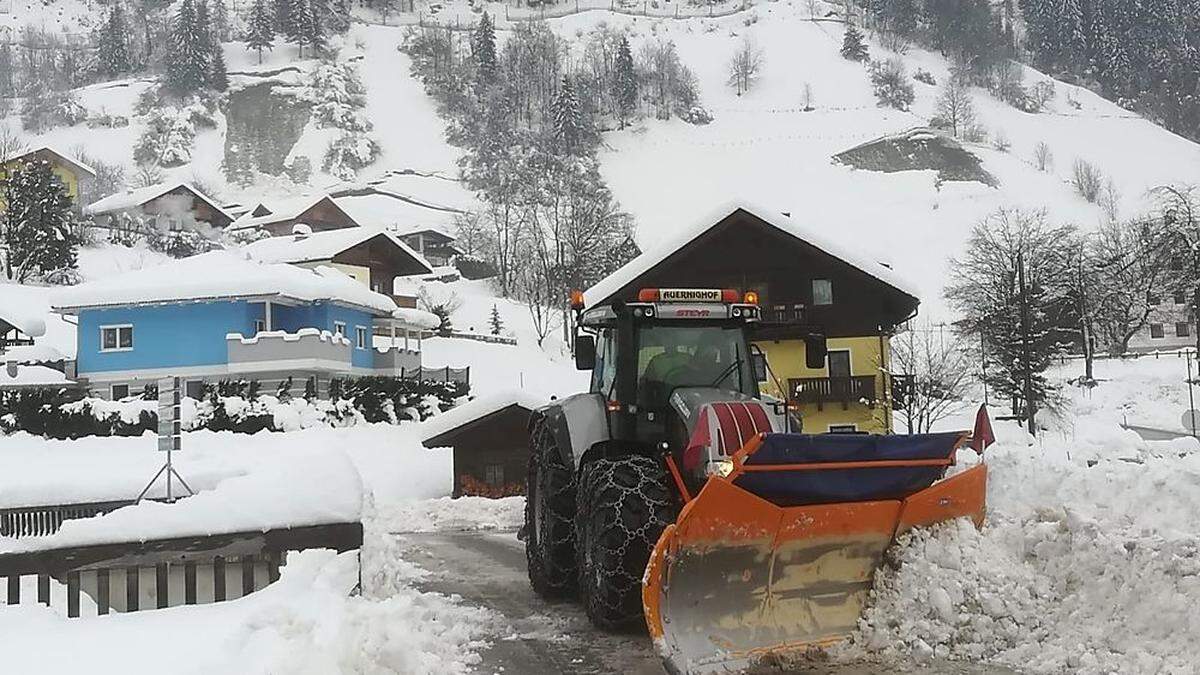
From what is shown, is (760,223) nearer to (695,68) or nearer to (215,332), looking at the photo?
(215,332)

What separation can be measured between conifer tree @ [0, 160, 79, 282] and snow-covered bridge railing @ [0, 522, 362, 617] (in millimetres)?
44685

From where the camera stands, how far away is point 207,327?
31.3 m

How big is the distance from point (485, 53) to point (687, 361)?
11394 cm

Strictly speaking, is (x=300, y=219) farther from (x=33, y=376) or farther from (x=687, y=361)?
(x=687, y=361)

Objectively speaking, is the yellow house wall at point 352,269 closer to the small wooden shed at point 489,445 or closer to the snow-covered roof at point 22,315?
the snow-covered roof at point 22,315

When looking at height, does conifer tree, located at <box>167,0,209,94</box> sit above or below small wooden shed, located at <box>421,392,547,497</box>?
above

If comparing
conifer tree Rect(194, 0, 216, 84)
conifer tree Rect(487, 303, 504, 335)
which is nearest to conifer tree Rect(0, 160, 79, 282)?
conifer tree Rect(487, 303, 504, 335)

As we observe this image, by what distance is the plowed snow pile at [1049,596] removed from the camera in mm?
5848

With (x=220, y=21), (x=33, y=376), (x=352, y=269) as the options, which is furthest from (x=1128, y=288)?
(x=220, y=21)

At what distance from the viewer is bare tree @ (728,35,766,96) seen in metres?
115

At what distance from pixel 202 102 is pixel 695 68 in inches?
2197

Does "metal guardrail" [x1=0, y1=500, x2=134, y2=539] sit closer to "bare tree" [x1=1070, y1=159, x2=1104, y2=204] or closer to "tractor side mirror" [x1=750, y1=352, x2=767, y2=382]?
"tractor side mirror" [x1=750, y1=352, x2=767, y2=382]

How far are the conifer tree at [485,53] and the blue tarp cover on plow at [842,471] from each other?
4367 inches

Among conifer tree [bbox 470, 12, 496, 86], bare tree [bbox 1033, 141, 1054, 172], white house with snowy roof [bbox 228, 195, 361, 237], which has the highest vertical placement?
conifer tree [bbox 470, 12, 496, 86]
